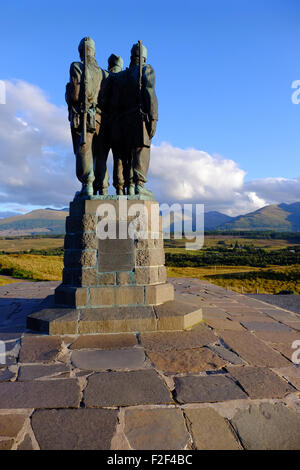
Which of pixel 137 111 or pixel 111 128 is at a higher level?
pixel 137 111

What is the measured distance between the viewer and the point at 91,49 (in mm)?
5262

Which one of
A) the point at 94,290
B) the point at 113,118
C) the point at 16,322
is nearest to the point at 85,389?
the point at 94,290

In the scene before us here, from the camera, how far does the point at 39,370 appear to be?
10.5 feet

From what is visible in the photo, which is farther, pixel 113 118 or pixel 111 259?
pixel 113 118

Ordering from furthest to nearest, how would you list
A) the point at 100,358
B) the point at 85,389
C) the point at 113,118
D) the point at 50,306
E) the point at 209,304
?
the point at 209,304
the point at 113,118
the point at 50,306
the point at 100,358
the point at 85,389

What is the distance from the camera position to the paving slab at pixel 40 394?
2539 mm

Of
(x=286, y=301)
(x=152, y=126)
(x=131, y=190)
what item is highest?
(x=152, y=126)

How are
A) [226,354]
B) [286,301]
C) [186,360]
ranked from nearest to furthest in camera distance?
[186,360] → [226,354] → [286,301]

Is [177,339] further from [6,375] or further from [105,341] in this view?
[6,375]

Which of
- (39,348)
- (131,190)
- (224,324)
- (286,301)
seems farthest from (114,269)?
(286,301)

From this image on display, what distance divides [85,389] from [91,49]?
5392 mm

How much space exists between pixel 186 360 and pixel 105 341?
1.21 metres

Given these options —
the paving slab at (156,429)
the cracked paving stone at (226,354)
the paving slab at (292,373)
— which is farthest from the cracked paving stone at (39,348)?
the paving slab at (292,373)

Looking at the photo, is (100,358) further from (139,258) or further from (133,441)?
(139,258)
